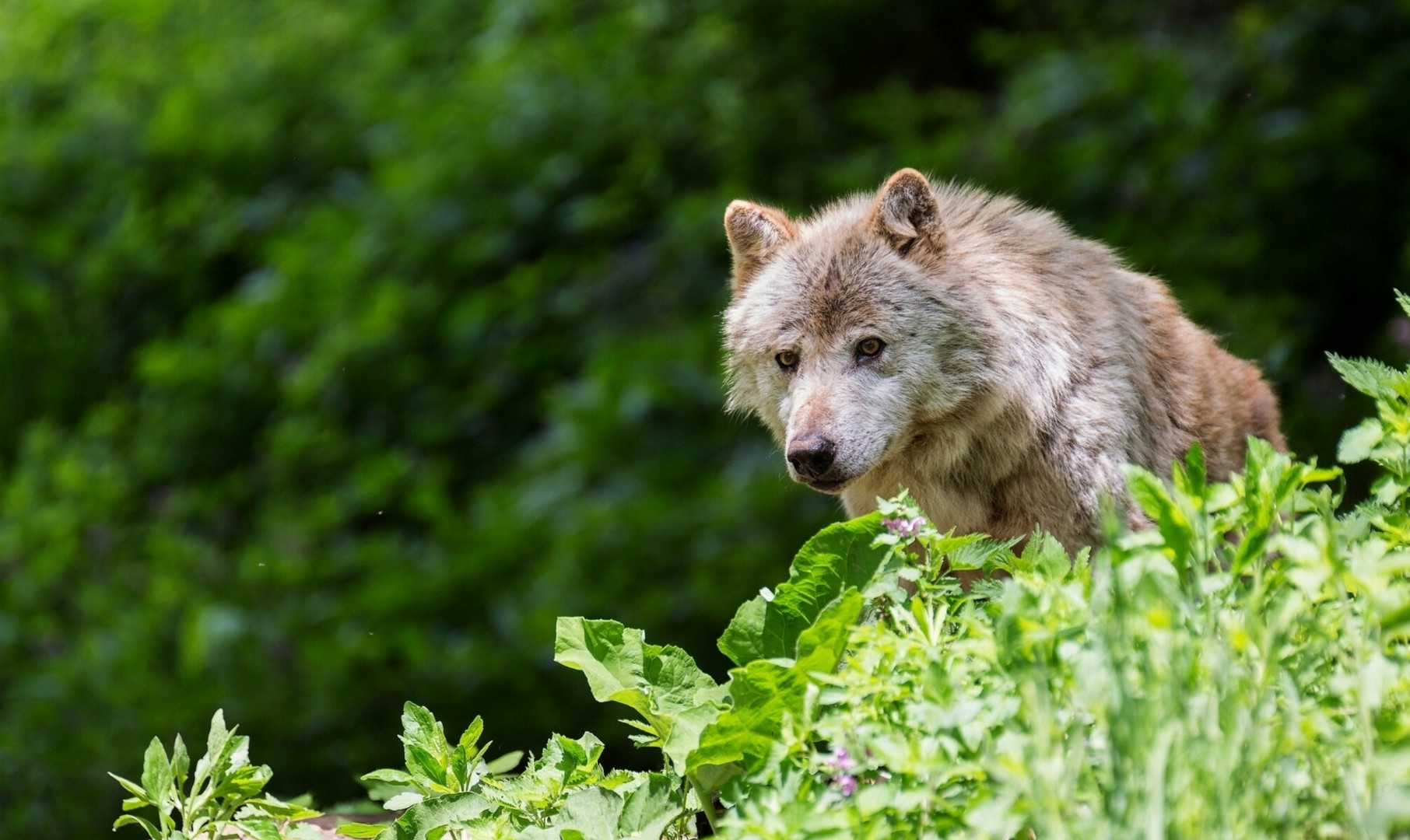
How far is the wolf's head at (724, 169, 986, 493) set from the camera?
3877 mm

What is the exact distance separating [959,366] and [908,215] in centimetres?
49

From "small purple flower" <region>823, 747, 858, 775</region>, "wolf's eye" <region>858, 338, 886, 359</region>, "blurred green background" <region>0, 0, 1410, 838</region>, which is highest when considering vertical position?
"wolf's eye" <region>858, 338, 886, 359</region>

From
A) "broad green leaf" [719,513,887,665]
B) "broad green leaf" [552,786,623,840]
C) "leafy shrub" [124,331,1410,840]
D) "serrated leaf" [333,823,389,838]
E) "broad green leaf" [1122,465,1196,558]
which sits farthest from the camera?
"serrated leaf" [333,823,389,838]

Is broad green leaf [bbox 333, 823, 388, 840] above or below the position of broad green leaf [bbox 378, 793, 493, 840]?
below

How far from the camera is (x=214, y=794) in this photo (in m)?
3.19

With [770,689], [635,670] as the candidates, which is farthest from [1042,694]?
[635,670]

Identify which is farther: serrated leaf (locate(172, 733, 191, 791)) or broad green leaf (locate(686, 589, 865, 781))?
serrated leaf (locate(172, 733, 191, 791))

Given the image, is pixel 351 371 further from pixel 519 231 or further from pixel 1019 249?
pixel 1019 249

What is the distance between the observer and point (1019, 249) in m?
4.29

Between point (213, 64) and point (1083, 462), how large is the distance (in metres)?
8.58

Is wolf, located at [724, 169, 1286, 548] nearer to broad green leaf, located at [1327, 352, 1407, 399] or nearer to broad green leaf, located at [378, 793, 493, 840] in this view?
broad green leaf, located at [1327, 352, 1407, 399]

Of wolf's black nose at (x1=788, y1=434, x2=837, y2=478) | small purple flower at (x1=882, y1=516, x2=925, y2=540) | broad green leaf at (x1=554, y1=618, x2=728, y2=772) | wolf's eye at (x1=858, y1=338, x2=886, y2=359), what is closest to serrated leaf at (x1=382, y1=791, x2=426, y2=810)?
broad green leaf at (x1=554, y1=618, x2=728, y2=772)

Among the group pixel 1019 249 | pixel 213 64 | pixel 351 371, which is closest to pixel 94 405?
pixel 351 371

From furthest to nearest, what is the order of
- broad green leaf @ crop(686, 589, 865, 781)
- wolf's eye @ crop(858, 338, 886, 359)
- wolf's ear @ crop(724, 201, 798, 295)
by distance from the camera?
1. wolf's ear @ crop(724, 201, 798, 295)
2. wolf's eye @ crop(858, 338, 886, 359)
3. broad green leaf @ crop(686, 589, 865, 781)
